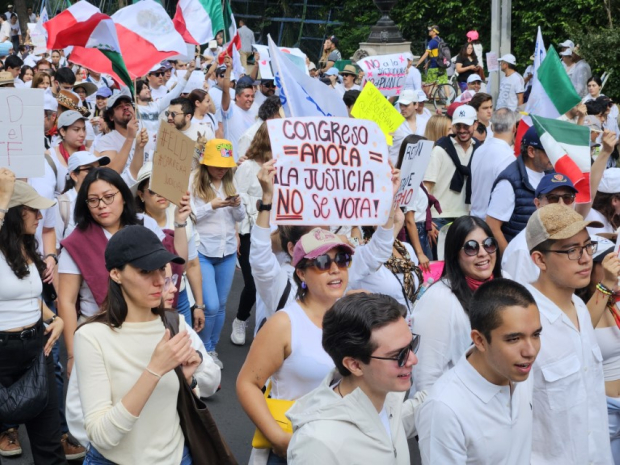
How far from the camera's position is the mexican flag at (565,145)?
21.5 feet

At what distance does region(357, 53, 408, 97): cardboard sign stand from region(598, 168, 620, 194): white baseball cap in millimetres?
5788

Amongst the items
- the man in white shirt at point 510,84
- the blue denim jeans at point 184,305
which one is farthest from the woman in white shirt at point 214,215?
the man in white shirt at point 510,84

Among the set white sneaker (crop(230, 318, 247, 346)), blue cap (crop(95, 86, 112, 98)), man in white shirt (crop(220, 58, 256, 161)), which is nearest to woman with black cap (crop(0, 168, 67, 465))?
white sneaker (crop(230, 318, 247, 346))

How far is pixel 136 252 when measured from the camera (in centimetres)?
363

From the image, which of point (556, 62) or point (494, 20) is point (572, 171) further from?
point (494, 20)

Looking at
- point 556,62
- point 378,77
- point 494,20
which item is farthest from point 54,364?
point 494,20

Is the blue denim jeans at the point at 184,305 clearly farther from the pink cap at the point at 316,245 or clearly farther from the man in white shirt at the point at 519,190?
the man in white shirt at the point at 519,190

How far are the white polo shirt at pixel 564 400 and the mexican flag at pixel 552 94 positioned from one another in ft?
14.4

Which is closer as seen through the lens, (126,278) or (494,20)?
(126,278)

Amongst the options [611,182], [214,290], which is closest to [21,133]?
[214,290]

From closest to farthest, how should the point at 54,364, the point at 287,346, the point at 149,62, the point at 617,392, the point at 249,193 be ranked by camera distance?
the point at 287,346, the point at 617,392, the point at 54,364, the point at 249,193, the point at 149,62

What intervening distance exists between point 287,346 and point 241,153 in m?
5.77

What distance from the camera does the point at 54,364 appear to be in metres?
5.66

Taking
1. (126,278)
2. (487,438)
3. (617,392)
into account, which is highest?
(126,278)
